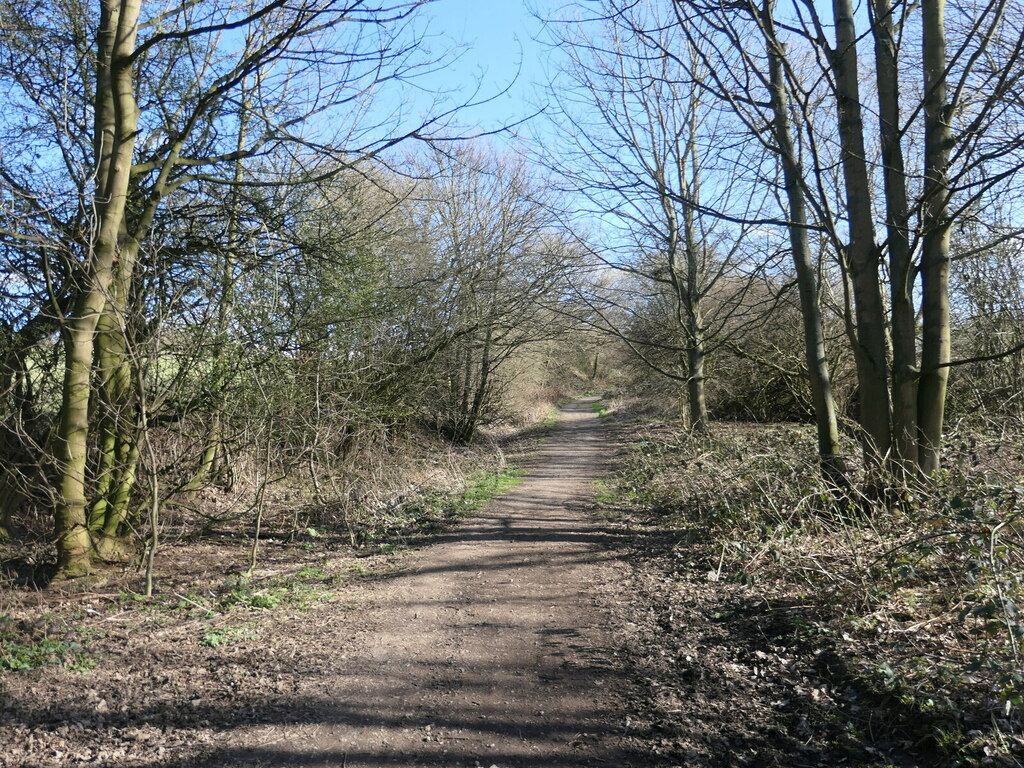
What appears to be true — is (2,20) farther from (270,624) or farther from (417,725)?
(417,725)

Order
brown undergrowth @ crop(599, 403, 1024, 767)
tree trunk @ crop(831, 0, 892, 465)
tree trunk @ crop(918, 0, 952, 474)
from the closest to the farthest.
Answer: brown undergrowth @ crop(599, 403, 1024, 767)
tree trunk @ crop(918, 0, 952, 474)
tree trunk @ crop(831, 0, 892, 465)

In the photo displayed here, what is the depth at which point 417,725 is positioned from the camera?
3.89 meters

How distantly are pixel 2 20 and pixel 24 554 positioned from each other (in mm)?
5718

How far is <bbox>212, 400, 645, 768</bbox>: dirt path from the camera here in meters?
3.61

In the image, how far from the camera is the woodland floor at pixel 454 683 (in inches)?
142

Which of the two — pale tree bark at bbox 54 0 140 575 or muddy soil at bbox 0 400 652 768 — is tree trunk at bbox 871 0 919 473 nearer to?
muddy soil at bbox 0 400 652 768

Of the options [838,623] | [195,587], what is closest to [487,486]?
[195,587]

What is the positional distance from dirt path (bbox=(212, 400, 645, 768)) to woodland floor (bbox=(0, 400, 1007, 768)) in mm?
15

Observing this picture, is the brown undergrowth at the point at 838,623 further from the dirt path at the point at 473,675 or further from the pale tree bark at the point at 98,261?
the pale tree bark at the point at 98,261

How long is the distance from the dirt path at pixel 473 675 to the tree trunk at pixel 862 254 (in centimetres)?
343

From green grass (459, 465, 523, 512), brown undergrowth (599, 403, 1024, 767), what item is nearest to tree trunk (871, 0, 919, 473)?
brown undergrowth (599, 403, 1024, 767)

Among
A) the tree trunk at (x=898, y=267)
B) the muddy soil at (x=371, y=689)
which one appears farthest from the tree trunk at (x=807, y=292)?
the muddy soil at (x=371, y=689)

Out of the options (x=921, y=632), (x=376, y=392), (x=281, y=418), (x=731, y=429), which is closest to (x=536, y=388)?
(x=731, y=429)

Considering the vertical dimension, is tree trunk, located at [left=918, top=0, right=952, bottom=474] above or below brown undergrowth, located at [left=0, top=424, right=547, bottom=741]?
above
